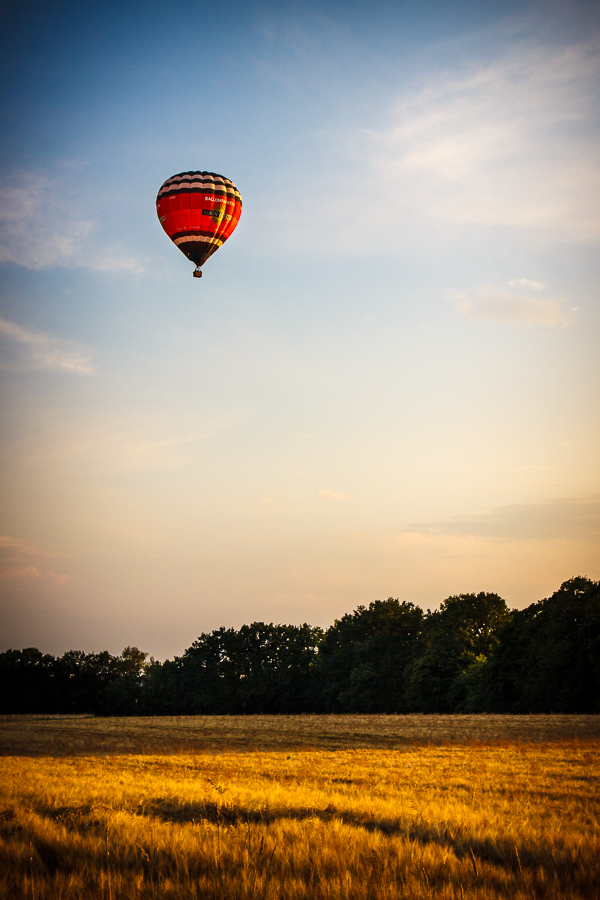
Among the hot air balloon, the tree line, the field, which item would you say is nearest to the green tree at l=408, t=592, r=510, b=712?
the tree line

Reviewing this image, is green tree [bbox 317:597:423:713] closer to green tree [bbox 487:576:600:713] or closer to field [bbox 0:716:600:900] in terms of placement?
green tree [bbox 487:576:600:713]

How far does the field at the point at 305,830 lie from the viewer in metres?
6.16

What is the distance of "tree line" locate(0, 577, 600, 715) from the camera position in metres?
73.2

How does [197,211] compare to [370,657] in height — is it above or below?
above

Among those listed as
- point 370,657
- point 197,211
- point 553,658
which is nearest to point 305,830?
point 197,211

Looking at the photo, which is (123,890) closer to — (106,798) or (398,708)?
(106,798)

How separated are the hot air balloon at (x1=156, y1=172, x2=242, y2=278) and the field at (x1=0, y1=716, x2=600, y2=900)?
78.6 ft

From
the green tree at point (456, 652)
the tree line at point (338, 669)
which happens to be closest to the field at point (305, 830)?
the tree line at point (338, 669)

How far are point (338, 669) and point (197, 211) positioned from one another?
78217 millimetres

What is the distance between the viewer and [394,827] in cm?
934

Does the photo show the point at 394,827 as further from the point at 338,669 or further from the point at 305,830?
the point at 338,669

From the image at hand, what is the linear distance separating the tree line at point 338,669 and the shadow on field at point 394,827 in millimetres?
64595

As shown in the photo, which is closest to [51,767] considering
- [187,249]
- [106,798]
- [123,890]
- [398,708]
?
[106,798]

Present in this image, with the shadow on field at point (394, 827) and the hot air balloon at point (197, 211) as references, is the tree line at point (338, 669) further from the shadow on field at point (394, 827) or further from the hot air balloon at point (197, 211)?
the shadow on field at point (394, 827)
